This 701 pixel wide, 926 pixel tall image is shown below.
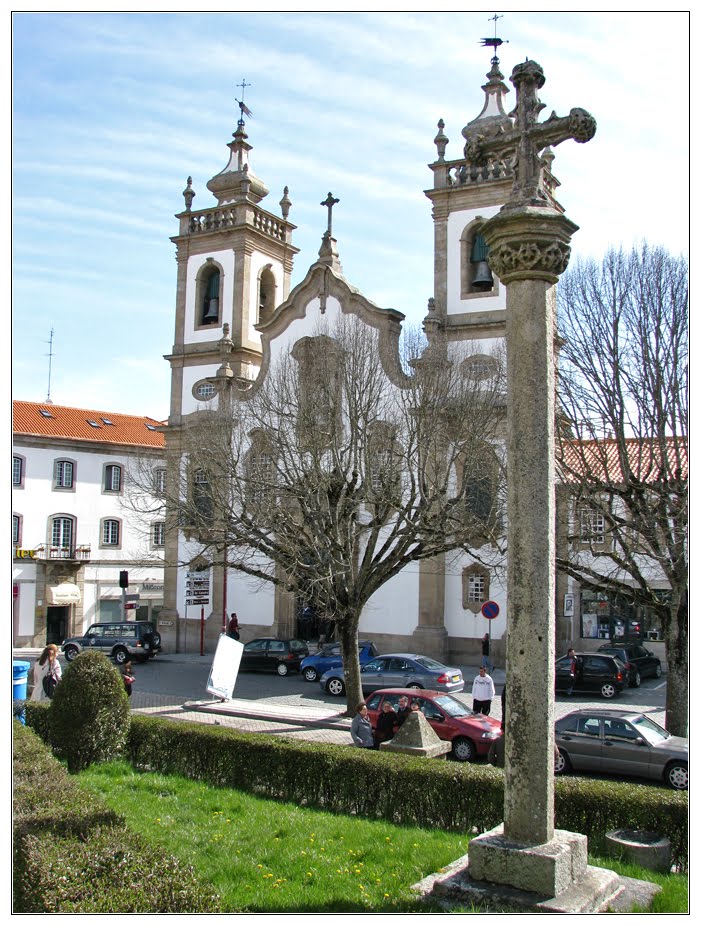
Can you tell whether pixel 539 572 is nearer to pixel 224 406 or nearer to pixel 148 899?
pixel 148 899

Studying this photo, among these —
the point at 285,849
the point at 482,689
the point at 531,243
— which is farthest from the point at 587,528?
the point at 531,243

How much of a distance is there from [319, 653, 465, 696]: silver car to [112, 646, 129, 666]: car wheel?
38.8 ft

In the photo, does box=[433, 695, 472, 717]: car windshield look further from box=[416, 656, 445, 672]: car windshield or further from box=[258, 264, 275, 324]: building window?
box=[258, 264, 275, 324]: building window

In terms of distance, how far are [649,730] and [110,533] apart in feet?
106

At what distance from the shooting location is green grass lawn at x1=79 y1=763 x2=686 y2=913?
703 cm

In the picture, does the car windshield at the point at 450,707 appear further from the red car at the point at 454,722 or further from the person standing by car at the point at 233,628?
the person standing by car at the point at 233,628

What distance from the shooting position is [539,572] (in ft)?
22.9

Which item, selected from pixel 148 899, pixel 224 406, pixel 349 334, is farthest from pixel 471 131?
pixel 148 899

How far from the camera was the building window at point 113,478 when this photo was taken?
41875 millimetres

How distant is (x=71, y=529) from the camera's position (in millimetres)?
40281

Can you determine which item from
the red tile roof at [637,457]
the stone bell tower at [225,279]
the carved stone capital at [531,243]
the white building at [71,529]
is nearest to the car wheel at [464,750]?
the red tile roof at [637,457]

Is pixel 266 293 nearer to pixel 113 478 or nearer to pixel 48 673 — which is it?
pixel 113 478

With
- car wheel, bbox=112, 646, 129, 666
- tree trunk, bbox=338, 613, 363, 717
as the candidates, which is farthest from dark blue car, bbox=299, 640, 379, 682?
car wheel, bbox=112, 646, 129, 666

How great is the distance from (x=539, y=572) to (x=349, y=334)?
16.9 meters
